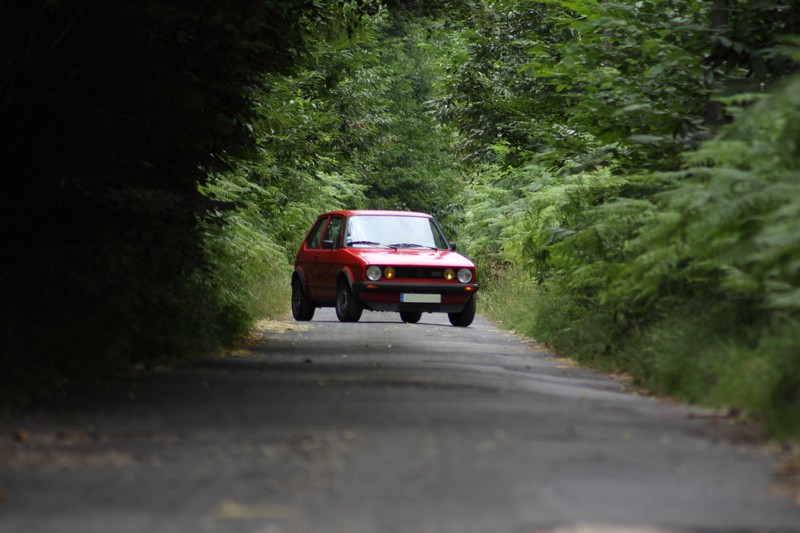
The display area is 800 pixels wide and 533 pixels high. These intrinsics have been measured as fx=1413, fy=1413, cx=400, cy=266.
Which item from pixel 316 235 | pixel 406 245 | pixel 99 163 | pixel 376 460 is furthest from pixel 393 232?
pixel 376 460

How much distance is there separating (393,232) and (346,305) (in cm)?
174

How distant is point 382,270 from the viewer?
21.4 metres

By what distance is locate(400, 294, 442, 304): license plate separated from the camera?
70.6 feet

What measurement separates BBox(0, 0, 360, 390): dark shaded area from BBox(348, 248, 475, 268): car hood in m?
7.82

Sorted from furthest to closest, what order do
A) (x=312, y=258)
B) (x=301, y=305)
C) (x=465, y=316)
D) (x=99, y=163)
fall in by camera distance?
1. (x=301, y=305)
2. (x=312, y=258)
3. (x=465, y=316)
4. (x=99, y=163)

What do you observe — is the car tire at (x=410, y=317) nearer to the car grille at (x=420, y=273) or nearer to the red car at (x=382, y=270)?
the red car at (x=382, y=270)

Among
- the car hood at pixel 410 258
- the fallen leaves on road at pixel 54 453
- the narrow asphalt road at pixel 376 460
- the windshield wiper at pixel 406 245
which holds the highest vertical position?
the windshield wiper at pixel 406 245

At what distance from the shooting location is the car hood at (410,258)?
21594mm

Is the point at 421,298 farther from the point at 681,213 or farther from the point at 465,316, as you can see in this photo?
the point at 681,213

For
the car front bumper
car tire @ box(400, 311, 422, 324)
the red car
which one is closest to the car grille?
the red car

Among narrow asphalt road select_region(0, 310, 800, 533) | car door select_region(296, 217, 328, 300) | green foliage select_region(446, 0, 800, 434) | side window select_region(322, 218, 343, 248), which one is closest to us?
narrow asphalt road select_region(0, 310, 800, 533)

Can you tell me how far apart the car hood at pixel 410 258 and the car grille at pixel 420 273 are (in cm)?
8

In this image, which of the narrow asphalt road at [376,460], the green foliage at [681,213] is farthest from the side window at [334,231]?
the narrow asphalt road at [376,460]

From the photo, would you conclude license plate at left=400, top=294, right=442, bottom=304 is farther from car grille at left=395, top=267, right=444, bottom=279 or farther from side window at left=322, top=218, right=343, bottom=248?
side window at left=322, top=218, right=343, bottom=248
